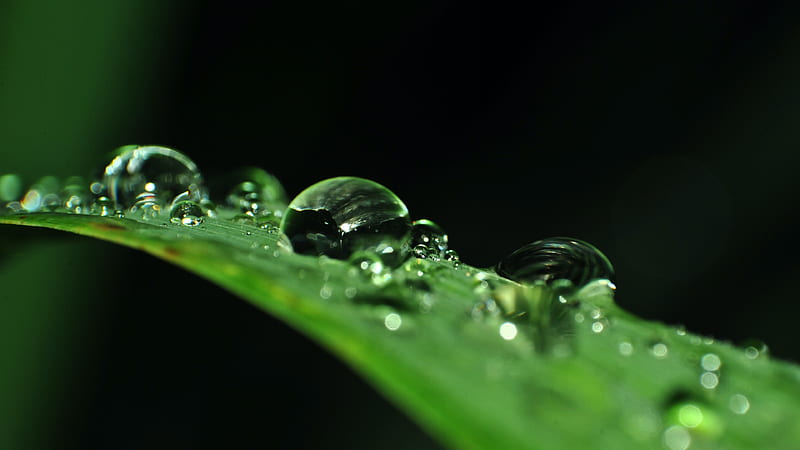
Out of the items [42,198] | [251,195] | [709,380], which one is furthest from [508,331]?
[42,198]

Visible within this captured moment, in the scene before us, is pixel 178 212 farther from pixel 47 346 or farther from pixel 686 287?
pixel 686 287

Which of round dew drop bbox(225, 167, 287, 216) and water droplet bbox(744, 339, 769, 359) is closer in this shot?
water droplet bbox(744, 339, 769, 359)

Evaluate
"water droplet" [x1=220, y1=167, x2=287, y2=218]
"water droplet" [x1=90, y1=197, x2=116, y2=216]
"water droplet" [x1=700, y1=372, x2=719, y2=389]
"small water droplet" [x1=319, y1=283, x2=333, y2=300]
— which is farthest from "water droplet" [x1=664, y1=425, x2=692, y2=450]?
"water droplet" [x1=90, y1=197, x2=116, y2=216]

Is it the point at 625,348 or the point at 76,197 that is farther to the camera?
the point at 76,197

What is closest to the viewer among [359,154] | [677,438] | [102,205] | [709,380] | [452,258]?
[677,438]

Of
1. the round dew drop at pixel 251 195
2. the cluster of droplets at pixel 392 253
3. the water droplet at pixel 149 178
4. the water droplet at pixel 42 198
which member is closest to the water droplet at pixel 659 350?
the cluster of droplets at pixel 392 253

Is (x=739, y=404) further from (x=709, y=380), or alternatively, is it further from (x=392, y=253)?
(x=392, y=253)

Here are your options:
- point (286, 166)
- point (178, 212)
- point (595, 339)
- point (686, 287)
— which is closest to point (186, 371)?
point (178, 212)

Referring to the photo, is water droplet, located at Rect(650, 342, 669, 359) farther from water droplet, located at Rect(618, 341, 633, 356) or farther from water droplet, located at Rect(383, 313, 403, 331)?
water droplet, located at Rect(383, 313, 403, 331)
